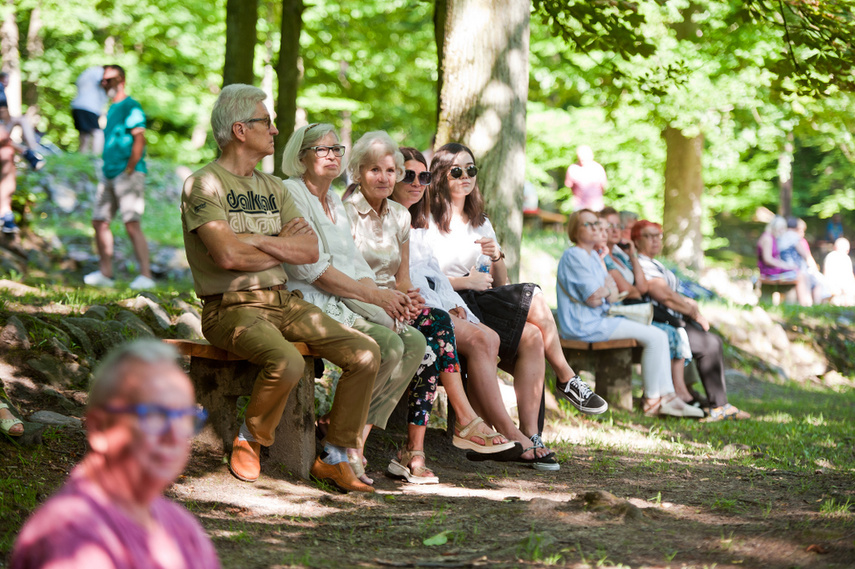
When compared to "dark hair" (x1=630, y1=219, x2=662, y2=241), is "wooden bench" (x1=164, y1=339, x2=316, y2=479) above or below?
below

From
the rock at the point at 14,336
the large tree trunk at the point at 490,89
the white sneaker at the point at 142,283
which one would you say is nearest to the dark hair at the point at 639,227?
the large tree trunk at the point at 490,89

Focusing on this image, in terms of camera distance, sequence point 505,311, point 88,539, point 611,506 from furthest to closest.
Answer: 1. point 505,311
2. point 611,506
3. point 88,539

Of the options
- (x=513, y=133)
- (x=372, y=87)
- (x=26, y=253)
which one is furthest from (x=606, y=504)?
(x=372, y=87)

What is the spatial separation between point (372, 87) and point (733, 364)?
13.1 metres

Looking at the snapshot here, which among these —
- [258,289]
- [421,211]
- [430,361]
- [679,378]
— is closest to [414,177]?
[421,211]

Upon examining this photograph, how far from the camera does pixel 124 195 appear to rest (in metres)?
8.36

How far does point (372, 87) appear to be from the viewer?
21531 millimetres

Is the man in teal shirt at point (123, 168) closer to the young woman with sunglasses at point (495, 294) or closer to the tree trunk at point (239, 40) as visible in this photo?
the tree trunk at point (239, 40)

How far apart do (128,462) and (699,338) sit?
21.6 feet

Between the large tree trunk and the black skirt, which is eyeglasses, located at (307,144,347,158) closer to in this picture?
the black skirt

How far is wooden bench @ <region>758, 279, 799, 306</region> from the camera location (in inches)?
623

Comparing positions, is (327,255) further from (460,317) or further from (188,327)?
(188,327)

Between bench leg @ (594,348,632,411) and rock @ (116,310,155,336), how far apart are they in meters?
3.72

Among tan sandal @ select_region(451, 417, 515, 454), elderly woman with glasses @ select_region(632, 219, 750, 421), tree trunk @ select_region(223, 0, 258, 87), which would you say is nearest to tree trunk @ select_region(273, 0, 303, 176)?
→ tree trunk @ select_region(223, 0, 258, 87)
